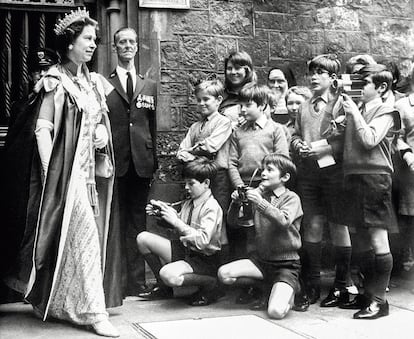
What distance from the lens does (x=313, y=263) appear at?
5.22 metres

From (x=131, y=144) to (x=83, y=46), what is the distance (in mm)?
1097

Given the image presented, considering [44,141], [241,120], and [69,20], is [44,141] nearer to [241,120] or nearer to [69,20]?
[69,20]

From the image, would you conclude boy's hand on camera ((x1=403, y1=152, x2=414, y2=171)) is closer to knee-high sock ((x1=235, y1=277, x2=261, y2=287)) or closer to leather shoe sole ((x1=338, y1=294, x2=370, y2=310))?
leather shoe sole ((x1=338, y1=294, x2=370, y2=310))

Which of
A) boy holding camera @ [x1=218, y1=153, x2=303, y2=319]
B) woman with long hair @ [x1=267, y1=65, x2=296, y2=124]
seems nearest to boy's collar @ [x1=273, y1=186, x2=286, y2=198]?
boy holding camera @ [x1=218, y1=153, x2=303, y2=319]

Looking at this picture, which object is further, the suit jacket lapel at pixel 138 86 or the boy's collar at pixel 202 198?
the suit jacket lapel at pixel 138 86

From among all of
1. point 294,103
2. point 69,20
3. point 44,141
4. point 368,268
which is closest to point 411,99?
point 294,103

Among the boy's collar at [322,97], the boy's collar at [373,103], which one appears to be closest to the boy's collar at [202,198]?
the boy's collar at [322,97]

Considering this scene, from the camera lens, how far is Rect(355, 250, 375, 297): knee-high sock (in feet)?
15.7

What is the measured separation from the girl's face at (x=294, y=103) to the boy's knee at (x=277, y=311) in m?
1.74

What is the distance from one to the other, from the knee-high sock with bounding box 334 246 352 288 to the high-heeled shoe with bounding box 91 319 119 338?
5.88ft

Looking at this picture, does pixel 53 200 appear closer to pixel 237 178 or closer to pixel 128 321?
pixel 128 321

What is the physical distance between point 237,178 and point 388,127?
120cm

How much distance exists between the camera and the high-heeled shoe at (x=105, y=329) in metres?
4.19

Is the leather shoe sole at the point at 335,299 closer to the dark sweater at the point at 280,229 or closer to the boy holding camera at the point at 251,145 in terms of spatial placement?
the dark sweater at the point at 280,229
